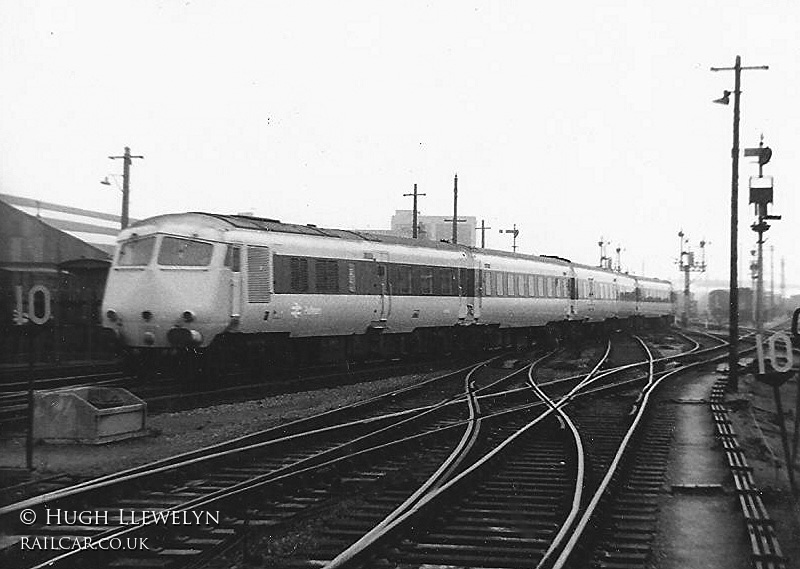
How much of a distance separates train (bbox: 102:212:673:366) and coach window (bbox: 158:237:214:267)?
0.06 ft

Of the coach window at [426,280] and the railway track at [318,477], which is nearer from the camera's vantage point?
the railway track at [318,477]

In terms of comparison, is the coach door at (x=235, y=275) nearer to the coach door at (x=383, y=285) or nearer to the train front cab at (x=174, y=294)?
the train front cab at (x=174, y=294)

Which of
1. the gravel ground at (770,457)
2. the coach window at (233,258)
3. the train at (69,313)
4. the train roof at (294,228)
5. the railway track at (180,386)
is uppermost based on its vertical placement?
the train roof at (294,228)

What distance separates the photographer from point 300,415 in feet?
44.7

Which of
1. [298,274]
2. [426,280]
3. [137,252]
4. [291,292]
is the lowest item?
[291,292]

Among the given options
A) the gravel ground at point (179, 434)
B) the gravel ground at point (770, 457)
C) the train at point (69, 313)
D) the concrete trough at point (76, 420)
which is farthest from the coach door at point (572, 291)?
the concrete trough at point (76, 420)

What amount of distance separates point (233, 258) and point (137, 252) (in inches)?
75.7

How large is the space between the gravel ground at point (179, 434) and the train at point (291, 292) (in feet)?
5.63

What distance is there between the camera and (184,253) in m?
16.1

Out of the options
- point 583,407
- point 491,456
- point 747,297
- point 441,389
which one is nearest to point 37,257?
point 441,389

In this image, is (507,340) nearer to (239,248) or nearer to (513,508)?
(239,248)

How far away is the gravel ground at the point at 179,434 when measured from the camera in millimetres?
9484

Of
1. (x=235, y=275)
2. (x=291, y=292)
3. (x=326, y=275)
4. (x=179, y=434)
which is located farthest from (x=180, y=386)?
(x=179, y=434)

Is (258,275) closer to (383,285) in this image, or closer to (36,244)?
(383,285)
